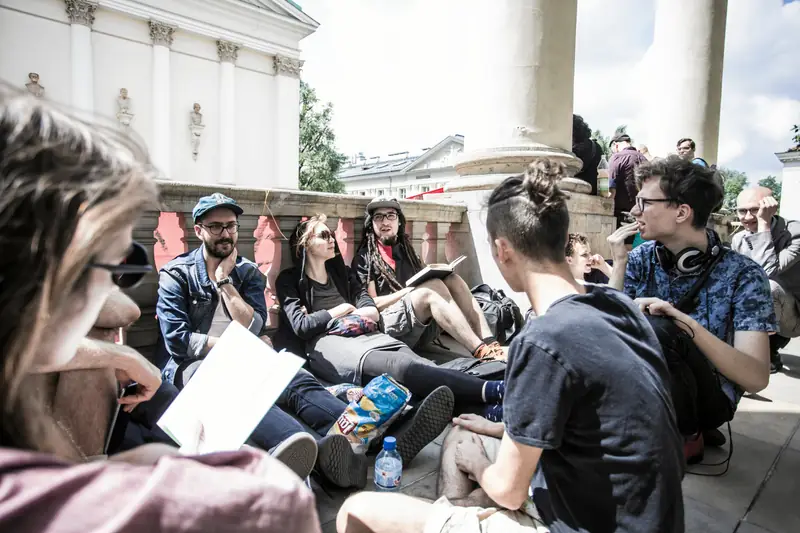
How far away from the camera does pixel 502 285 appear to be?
17.9ft

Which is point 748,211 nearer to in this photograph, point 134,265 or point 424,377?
point 424,377

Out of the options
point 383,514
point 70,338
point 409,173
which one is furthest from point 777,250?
point 409,173

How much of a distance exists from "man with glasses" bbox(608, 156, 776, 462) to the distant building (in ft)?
192

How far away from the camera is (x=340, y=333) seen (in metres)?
3.76

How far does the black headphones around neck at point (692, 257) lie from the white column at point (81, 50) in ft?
81.7

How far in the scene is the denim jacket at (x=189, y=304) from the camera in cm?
299

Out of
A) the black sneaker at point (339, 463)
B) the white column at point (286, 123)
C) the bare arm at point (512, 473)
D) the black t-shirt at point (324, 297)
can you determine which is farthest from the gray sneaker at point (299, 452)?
the white column at point (286, 123)

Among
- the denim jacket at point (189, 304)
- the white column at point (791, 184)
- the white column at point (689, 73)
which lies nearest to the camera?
the denim jacket at point (189, 304)

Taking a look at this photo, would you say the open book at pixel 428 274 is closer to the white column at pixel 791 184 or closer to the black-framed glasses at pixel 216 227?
the black-framed glasses at pixel 216 227

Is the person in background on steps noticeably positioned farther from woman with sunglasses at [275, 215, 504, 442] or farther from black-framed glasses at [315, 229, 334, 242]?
black-framed glasses at [315, 229, 334, 242]

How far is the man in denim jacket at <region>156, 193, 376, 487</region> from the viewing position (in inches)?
113

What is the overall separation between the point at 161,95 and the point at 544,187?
26758 millimetres

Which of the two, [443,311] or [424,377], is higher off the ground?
[443,311]

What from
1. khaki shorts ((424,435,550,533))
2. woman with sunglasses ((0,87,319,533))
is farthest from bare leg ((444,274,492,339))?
woman with sunglasses ((0,87,319,533))
